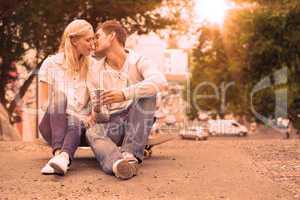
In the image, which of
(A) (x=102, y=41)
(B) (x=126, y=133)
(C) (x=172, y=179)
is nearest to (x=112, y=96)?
(B) (x=126, y=133)

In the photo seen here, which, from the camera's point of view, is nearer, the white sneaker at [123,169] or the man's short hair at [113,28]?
the white sneaker at [123,169]

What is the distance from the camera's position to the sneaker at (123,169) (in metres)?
5.61

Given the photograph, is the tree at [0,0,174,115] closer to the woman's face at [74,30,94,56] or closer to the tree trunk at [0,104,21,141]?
the tree trunk at [0,104,21,141]

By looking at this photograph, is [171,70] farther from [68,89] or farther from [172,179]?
[172,179]

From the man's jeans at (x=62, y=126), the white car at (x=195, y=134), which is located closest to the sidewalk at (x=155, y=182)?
the man's jeans at (x=62, y=126)

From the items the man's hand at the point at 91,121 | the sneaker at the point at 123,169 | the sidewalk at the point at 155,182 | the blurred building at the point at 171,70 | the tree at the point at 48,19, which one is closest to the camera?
the sidewalk at the point at 155,182

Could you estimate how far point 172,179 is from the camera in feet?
19.2

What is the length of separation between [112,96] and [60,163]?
78 cm

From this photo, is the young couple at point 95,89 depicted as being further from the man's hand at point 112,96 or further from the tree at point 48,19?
the tree at point 48,19

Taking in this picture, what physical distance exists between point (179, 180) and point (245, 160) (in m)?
1.87

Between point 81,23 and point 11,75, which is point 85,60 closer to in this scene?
point 81,23

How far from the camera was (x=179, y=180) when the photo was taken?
5816 millimetres

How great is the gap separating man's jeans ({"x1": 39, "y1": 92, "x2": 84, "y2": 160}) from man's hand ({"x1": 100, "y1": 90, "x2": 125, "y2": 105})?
49 cm

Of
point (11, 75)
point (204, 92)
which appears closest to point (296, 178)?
point (11, 75)
